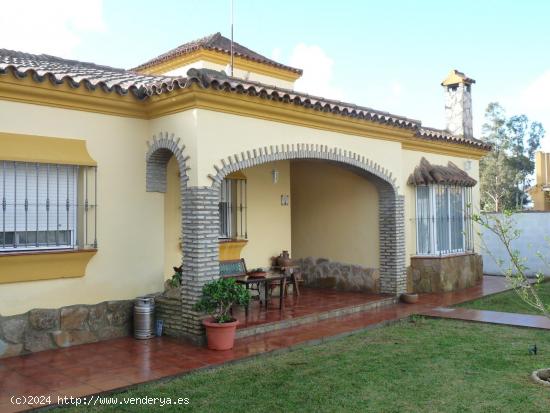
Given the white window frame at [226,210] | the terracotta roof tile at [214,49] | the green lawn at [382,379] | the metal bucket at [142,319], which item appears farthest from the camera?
the terracotta roof tile at [214,49]

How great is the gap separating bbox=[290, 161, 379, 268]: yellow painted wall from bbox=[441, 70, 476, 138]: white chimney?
467 centimetres

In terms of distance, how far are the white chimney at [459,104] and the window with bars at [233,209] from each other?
771 cm

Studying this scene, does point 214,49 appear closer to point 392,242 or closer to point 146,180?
point 146,180

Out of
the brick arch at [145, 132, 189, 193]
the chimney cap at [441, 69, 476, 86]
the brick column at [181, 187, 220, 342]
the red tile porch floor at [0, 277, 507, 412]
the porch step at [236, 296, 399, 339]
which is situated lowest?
the red tile porch floor at [0, 277, 507, 412]

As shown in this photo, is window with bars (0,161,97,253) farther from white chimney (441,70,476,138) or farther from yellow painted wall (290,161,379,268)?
white chimney (441,70,476,138)

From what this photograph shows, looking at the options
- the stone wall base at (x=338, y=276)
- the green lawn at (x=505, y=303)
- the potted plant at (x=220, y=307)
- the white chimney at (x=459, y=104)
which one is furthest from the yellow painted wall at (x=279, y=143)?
the white chimney at (x=459, y=104)

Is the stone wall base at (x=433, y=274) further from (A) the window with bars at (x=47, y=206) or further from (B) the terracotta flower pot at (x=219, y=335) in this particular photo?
(A) the window with bars at (x=47, y=206)

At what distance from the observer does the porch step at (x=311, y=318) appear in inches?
339

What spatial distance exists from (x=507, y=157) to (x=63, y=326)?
36.0 metres

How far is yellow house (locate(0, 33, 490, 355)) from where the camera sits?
775cm

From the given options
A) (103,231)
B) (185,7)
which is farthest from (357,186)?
(103,231)

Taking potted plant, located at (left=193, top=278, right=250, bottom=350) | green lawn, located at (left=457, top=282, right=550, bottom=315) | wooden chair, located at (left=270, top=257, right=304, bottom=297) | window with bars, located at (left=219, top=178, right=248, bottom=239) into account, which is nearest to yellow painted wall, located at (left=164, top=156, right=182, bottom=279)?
window with bars, located at (left=219, top=178, right=248, bottom=239)

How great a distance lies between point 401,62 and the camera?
20250 millimetres

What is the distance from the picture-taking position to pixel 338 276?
1315 centimetres
